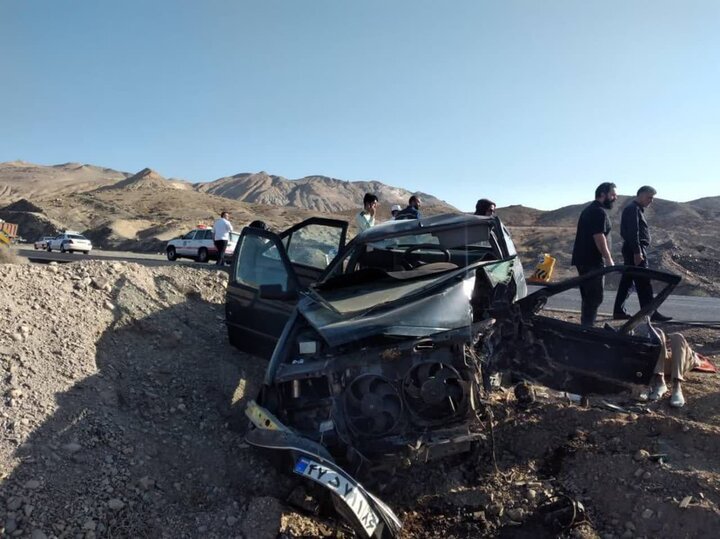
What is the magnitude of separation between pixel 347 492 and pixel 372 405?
28.6 inches

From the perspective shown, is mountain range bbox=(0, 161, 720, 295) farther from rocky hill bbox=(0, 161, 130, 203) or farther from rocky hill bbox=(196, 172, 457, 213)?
rocky hill bbox=(196, 172, 457, 213)

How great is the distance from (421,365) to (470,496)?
38.1 inches

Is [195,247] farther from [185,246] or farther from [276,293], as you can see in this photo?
[276,293]

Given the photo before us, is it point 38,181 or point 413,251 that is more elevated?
point 38,181

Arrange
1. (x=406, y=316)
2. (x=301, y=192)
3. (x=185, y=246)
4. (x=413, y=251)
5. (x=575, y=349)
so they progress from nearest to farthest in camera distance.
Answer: (x=406, y=316) < (x=575, y=349) < (x=413, y=251) < (x=185, y=246) < (x=301, y=192)

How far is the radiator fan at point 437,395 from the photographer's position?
3.36m

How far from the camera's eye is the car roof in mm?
4742

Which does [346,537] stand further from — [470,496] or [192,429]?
[192,429]

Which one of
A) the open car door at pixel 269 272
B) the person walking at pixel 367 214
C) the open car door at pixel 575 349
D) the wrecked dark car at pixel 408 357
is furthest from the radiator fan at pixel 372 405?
the person walking at pixel 367 214

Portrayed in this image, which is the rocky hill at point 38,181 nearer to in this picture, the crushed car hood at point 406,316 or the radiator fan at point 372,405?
the crushed car hood at point 406,316

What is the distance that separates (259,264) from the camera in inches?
216

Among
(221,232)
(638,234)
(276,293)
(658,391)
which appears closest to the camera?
(276,293)

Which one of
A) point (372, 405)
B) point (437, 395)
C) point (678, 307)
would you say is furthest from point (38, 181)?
point (437, 395)

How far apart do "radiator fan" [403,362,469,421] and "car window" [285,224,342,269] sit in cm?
256
